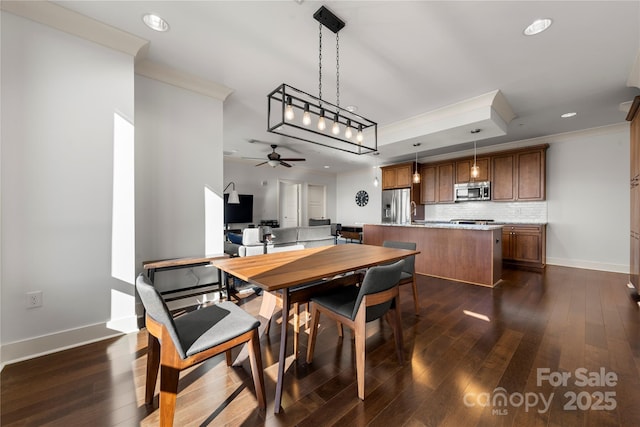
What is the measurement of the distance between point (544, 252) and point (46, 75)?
766 centimetres

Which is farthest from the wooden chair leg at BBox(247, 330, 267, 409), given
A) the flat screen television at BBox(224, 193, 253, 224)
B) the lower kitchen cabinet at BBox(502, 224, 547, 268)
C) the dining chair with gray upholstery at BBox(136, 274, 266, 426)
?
the flat screen television at BBox(224, 193, 253, 224)

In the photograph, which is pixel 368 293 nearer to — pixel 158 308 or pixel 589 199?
pixel 158 308

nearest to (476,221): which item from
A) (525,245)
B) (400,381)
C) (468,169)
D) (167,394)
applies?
(525,245)

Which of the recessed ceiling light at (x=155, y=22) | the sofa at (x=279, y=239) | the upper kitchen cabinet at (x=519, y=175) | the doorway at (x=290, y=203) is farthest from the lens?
the doorway at (x=290, y=203)

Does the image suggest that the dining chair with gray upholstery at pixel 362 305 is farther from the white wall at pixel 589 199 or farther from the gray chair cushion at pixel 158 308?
the white wall at pixel 589 199

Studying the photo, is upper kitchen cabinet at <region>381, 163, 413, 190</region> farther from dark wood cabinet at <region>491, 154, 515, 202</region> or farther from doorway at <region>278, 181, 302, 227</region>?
doorway at <region>278, 181, 302, 227</region>

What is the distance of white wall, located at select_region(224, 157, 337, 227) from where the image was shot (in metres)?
7.25

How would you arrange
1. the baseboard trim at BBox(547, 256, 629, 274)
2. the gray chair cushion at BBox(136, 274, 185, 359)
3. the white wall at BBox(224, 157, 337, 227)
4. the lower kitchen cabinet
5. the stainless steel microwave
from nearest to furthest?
the gray chair cushion at BBox(136, 274, 185, 359) → the baseboard trim at BBox(547, 256, 629, 274) → the lower kitchen cabinet → the stainless steel microwave → the white wall at BBox(224, 157, 337, 227)

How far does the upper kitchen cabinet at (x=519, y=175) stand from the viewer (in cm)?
490

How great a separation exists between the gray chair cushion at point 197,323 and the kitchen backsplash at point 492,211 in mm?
6185

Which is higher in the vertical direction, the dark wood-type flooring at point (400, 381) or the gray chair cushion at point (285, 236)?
the gray chair cushion at point (285, 236)

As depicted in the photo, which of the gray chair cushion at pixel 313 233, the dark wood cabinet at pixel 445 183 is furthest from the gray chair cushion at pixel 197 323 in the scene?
the dark wood cabinet at pixel 445 183

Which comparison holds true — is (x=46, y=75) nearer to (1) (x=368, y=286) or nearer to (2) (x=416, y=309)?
(1) (x=368, y=286)

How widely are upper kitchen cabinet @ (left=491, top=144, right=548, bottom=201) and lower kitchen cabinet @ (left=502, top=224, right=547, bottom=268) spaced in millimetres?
638
